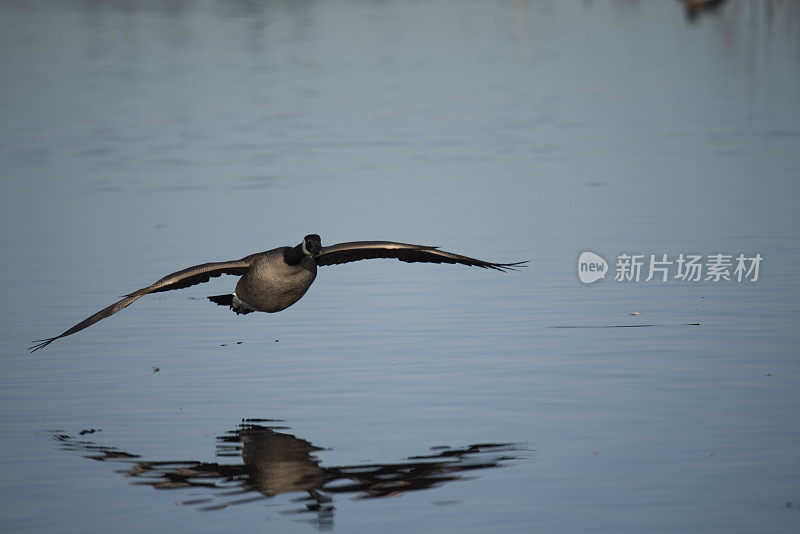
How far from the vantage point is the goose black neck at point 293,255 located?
14391 millimetres

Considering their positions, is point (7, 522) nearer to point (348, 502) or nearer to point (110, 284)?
point (348, 502)

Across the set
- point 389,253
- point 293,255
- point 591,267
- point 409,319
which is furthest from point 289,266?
point 591,267

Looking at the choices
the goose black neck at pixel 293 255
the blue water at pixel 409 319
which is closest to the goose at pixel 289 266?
the goose black neck at pixel 293 255

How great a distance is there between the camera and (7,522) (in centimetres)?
981

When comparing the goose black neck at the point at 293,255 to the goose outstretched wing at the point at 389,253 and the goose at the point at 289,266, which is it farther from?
the goose outstretched wing at the point at 389,253

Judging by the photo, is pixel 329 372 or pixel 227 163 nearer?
pixel 329 372

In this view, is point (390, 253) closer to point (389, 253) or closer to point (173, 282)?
point (389, 253)

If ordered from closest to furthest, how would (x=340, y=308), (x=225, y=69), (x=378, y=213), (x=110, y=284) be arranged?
(x=340, y=308) < (x=110, y=284) < (x=378, y=213) < (x=225, y=69)

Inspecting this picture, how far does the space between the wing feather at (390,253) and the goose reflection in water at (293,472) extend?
331 centimetres

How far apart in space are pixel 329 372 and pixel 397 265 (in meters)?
5.98

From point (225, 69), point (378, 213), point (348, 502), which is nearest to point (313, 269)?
point (348, 502)

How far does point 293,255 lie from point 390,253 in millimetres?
1099

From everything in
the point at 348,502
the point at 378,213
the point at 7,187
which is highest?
the point at 7,187

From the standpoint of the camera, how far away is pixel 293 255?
47.3ft
